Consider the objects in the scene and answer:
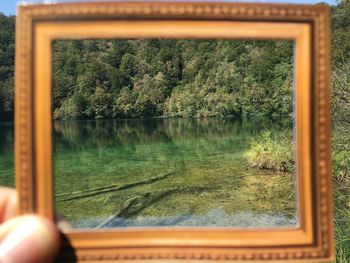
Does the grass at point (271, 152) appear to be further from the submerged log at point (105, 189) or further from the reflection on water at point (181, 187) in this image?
the submerged log at point (105, 189)

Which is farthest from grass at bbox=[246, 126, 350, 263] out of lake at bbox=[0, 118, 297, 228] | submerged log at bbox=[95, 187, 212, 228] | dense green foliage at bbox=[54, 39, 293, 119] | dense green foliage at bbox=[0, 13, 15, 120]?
dense green foliage at bbox=[0, 13, 15, 120]

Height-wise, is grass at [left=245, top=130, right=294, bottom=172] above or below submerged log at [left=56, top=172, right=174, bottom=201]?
above

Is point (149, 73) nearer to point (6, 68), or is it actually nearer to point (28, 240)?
point (6, 68)

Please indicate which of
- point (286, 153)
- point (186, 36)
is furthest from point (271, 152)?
point (186, 36)

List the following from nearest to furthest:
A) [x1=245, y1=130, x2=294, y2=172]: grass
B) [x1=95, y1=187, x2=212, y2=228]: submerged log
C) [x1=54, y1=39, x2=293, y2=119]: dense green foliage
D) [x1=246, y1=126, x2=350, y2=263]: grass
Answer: [x1=54, y1=39, x2=293, y2=119]: dense green foliage → [x1=246, y1=126, x2=350, y2=263]: grass → [x1=95, y1=187, x2=212, y2=228]: submerged log → [x1=245, y1=130, x2=294, y2=172]: grass

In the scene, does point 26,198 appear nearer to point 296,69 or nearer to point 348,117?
A: point 296,69

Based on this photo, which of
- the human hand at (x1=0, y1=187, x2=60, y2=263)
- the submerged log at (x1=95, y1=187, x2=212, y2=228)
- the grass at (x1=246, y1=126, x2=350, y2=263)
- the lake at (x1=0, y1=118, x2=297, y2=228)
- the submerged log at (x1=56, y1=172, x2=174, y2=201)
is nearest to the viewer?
the human hand at (x1=0, y1=187, x2=60, y2=263)

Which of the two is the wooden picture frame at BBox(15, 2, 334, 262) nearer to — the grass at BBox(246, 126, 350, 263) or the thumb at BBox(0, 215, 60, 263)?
the thumb at BBox(0, 215, 60, 263)

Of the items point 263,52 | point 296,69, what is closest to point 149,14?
point 296,69
